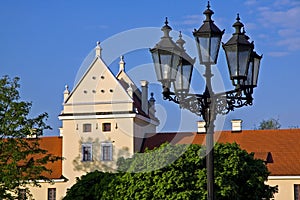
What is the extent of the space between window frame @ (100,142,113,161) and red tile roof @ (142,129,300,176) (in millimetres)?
2103

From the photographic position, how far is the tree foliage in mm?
27609

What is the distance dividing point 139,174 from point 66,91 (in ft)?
43.9

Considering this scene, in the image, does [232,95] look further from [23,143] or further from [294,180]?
[294,180]

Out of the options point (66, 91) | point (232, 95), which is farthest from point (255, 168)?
point (232, 95)

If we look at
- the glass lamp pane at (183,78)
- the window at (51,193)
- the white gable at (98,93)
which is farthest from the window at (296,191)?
the glass lamp pane at (183,78)

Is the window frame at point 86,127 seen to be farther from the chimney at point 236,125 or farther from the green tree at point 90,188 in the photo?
the green tree at point 90,188

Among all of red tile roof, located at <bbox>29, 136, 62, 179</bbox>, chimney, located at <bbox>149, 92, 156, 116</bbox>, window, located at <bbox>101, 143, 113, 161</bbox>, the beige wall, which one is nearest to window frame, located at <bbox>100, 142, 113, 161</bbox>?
window, located at <bbox>101, 143, 113, 161</bbox>

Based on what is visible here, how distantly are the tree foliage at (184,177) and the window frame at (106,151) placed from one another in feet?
Answer: 34.6

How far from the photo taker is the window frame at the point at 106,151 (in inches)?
1585

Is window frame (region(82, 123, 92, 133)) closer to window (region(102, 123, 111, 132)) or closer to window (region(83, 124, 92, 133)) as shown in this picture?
window (region(83, 124, 92, 133))

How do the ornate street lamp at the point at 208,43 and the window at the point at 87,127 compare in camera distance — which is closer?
the ornate street lamp at the point at 208,43

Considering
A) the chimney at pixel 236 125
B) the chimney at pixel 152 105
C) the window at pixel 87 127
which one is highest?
the chimney at pixel 152 105

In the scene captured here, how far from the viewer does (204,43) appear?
9.38 m

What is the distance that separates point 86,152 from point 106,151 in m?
1.22
